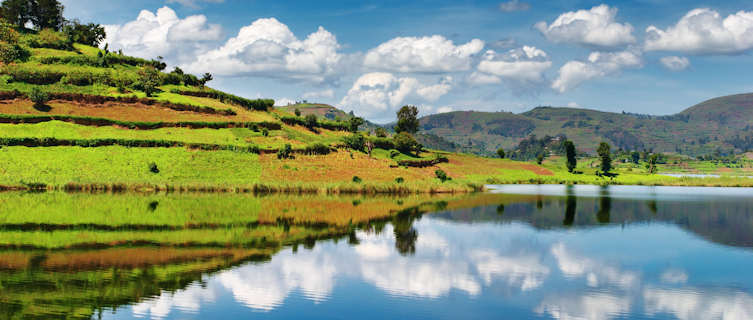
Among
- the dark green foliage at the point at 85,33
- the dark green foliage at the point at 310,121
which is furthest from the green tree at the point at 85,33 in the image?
the dark green foliage at the point at 310,121

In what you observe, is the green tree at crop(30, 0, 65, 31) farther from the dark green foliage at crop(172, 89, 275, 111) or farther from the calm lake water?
the calm lake water

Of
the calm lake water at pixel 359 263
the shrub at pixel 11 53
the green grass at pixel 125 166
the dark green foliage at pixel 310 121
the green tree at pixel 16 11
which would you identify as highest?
the green tree at pixel 16 11

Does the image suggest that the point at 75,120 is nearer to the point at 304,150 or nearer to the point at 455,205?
the point at 304,150

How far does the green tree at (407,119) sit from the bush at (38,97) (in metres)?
84.4

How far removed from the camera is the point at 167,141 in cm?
9931

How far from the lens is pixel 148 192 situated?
80.0 m

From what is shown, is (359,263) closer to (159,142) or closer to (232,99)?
(159,142)

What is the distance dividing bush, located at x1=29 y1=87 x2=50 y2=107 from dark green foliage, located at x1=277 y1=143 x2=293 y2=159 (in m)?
47.1

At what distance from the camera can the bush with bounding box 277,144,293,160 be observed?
102512mm

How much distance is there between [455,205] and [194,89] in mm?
90142

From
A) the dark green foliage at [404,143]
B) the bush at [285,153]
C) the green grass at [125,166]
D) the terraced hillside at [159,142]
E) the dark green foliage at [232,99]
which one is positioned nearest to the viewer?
the green grass at [125,166]

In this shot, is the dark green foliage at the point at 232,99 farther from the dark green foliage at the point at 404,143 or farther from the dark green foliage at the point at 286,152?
the dark green foliage at the point at 286,152

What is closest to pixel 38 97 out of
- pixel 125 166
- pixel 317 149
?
pixel 125 166

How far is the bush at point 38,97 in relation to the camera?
350 ft
